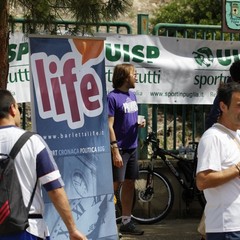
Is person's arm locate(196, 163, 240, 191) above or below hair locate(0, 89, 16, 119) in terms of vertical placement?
below

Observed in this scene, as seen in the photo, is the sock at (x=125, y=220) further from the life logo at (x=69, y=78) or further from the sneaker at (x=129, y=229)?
the life logo at (x=69, y=78)

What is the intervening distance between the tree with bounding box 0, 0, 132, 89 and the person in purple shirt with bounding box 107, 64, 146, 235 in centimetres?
144

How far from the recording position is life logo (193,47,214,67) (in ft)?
33.4

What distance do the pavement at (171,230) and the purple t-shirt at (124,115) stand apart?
1.07 metres

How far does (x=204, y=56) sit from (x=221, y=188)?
550cm

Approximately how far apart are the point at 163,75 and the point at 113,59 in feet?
2.43

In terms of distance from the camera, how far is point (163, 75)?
9.95 meters

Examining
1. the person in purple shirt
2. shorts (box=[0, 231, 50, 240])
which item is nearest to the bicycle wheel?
the person in purple shirt

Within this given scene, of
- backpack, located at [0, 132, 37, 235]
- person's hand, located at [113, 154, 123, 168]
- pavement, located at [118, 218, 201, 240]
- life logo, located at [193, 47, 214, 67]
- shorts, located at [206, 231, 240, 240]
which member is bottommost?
pavement, located at [118, 218, 201, 240]

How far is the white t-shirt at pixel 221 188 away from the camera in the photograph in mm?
4855

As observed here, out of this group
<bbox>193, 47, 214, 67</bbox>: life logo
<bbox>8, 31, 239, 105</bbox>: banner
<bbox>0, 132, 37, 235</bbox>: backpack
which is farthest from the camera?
<bbox>193, 47, 214, 67</bbox>: life logo

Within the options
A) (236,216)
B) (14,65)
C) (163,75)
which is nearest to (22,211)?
(236,216)

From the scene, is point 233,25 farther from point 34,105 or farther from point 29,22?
point 34,105

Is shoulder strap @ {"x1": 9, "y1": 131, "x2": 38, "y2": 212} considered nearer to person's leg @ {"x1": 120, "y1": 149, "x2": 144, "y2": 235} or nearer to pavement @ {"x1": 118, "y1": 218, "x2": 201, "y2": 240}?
person's leg @ {"x1": 120, "y1": 149, "x2": 144, "y2": 235}
